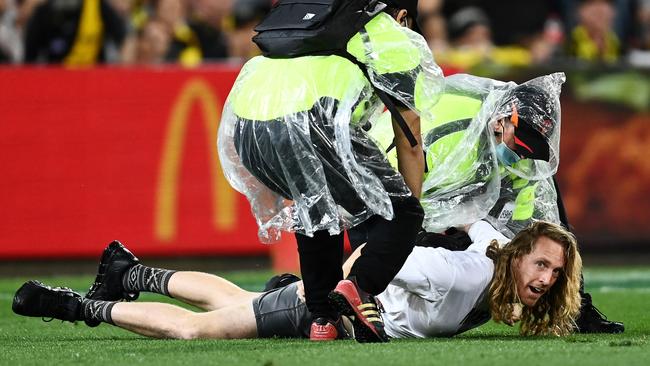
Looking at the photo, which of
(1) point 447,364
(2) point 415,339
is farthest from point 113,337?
(1) point 447,364

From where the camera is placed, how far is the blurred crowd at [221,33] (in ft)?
38.9

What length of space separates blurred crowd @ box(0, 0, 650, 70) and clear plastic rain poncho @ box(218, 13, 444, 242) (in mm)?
5754

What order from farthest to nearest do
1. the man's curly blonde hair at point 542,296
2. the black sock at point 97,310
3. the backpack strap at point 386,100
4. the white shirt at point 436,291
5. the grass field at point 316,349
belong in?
the black sock at point 97,310
the man's curly blonde hair at point 542,296
the white shirt at point 436,291
the backpack strap at point 386,100
the grass field at point 316,349

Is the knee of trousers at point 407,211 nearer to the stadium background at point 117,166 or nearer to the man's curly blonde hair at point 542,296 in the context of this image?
the man's curly blonde hair at point 542,296

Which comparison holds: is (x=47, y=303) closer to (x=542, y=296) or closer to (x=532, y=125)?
(x=542, y=296)

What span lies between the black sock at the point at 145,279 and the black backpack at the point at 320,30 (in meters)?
1.54

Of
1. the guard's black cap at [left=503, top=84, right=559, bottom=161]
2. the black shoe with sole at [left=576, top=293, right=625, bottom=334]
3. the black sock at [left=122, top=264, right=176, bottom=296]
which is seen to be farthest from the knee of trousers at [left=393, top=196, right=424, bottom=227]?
the black sock at [left=122, top=264, right=176, bottom=296]

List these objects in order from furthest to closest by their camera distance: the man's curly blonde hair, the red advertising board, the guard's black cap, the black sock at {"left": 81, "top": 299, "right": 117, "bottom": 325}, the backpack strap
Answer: the red advertising board < the guard's black cap < the black sock at {"left": 81, "top": 299, "right": 117, "bottom": 325} < the man's curly blonde hair < the backpack strap

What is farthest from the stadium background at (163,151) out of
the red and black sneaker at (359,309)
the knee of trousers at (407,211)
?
the knee of trousers at (407,211)

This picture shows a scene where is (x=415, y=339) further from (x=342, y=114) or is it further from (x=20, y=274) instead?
(x=20, y=274)

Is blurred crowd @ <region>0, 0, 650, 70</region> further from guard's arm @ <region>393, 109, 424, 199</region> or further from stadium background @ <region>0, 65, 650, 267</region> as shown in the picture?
guard's arm @ <region>393, 109, 424, 199</region>

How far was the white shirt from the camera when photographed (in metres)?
6.02

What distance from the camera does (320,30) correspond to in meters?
5.62

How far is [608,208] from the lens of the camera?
1186cm
